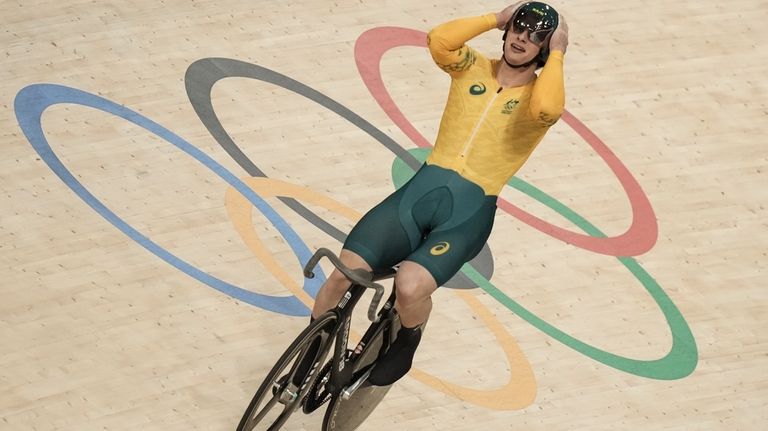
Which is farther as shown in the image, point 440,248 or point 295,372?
point 295,372

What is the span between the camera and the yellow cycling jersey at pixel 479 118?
18.0 feet

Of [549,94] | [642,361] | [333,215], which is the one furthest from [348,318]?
[642,361]

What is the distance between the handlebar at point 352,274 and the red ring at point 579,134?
2822 mm

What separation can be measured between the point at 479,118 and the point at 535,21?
49 cm

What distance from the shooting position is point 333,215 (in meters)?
7.54

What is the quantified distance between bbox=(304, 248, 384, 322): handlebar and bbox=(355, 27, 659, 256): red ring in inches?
111

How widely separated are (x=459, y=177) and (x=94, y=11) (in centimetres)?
411

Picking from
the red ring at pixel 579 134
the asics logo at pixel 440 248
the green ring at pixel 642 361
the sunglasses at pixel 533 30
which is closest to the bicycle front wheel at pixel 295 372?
the asics logo at pixel 440 248

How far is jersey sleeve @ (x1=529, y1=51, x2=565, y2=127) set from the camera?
527cm

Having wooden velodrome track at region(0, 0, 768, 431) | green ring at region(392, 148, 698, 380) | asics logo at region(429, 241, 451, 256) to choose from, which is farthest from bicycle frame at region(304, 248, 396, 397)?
green ring at region(392, 148, 698, 380)

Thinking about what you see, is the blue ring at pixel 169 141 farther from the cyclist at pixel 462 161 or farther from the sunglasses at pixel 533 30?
the sunglasses at pixel 533 30

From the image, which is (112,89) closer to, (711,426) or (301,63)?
(301,63)

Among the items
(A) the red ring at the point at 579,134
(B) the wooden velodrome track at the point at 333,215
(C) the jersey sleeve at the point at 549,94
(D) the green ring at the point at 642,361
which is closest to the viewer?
(C) the jersey sleeve at the point at 549,94

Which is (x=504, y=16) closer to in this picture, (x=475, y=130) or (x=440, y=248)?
(x=475, y=130)
